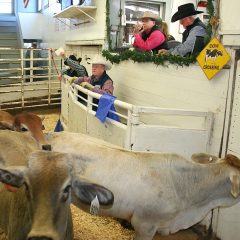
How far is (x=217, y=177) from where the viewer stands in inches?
121

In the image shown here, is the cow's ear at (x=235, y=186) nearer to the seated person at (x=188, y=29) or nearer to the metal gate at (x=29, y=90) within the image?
the seated person at (x=188, y=29)

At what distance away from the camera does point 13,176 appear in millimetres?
2234

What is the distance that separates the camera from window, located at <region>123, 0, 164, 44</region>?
7391 millimetres

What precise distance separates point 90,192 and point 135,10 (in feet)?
19.1

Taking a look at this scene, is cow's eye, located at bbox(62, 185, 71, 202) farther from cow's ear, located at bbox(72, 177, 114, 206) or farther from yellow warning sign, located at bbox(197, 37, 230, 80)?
yellow warning sign, located at bbox(197, 37, 230, 80)

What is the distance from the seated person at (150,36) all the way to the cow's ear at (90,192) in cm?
318

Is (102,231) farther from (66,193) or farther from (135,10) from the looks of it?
(135,10)

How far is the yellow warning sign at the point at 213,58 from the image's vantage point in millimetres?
3605

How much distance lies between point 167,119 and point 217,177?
1.66 m

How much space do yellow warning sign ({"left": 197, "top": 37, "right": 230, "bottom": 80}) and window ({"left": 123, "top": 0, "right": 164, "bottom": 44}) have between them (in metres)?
3.83

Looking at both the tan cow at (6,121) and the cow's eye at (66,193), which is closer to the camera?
the cow's eye at (66,193)

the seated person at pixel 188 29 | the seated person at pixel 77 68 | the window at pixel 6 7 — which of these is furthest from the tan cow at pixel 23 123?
the window at pixel 6 7

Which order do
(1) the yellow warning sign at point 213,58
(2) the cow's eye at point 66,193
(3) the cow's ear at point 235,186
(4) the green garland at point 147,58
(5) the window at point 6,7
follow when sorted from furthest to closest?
(5) the window at point 6,7 → (4) the green garland at point 147,58 → (1) the yellow warning sign at point 213,58 → (3) the cow's ear at point 235,186 → (2) the cow's eye at point 66,193

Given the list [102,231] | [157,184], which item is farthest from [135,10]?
[157,184]
